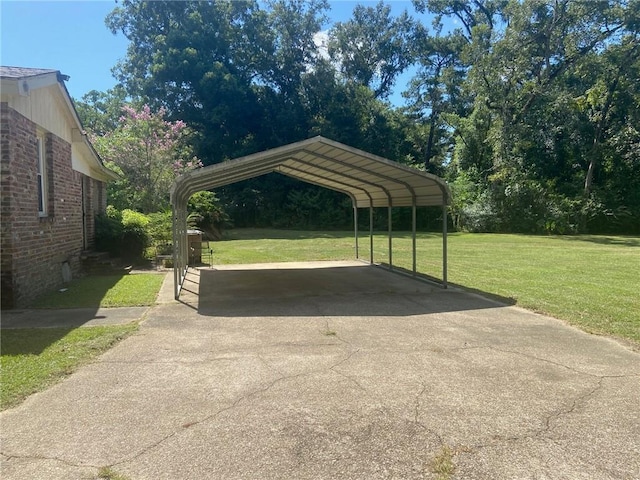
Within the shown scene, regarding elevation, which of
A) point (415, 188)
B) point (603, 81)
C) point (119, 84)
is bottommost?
point (415, 188)

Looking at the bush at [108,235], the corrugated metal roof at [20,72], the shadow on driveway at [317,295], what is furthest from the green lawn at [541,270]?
the corrugated metal roof at [20,72]

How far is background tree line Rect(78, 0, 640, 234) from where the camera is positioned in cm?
2756

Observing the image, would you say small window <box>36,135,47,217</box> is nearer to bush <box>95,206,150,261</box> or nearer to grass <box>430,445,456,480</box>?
bush <box>95,206,150,261</box>

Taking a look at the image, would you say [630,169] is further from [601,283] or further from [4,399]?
[4,399]

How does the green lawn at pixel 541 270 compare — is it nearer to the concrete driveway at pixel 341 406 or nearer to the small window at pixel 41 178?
the concrete driveway at pixel 341 406

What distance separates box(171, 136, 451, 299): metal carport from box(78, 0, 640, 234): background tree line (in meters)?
11.7

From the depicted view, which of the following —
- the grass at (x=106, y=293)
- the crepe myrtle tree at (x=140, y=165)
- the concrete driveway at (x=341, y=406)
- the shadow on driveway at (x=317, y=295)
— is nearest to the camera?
the concrete driveway at (x=341, y=406)

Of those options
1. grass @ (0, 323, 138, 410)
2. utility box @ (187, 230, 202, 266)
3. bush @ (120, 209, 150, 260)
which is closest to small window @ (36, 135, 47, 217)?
grass @ (0, 323, 138, 410)

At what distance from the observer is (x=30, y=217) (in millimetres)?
8156

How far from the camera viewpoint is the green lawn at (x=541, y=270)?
23.6 feet

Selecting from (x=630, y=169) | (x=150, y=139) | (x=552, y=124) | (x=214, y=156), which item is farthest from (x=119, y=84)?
(x=630, y=169)

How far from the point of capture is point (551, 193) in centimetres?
2822

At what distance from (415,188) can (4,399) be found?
829cm

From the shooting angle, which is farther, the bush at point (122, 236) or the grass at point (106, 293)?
the bush at point (122, 236)
